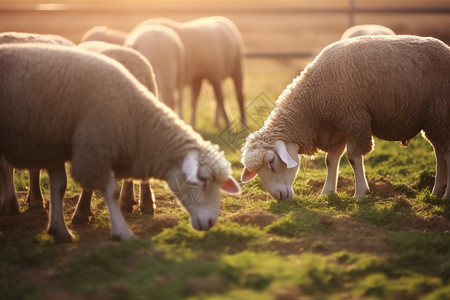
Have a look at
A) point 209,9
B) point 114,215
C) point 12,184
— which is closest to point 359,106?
point 114,215

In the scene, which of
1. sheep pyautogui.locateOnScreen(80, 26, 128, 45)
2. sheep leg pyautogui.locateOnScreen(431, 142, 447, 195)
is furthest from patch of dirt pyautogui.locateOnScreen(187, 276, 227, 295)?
sheep pyautogui.locateOnScreen(80, 26, 128, 45)

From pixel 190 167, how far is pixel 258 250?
864 millimetres

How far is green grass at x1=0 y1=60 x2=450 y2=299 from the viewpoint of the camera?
13.9ft

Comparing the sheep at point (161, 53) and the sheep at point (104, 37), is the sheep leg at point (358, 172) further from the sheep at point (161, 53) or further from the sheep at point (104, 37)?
the sheep at point (104, 37)

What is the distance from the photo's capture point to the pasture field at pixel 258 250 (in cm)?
424

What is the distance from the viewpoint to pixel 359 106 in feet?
21.6

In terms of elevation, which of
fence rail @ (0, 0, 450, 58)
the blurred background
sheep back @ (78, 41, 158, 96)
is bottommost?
the blurred background

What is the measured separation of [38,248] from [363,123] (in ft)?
11.1

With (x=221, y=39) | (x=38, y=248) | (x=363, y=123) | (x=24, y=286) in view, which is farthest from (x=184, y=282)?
(x=221, y=39)

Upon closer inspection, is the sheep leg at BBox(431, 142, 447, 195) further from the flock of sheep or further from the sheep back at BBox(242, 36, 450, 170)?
the sheep back at BBox(242, 36, 450, 170)

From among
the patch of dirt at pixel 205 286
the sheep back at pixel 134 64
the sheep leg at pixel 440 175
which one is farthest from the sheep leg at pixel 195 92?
the patch of dirt at pixel 205 286

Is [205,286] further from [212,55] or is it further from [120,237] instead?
[212,55]

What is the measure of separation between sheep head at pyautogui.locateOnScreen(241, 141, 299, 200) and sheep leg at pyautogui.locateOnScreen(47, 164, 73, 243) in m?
1.93

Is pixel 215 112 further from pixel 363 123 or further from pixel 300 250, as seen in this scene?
pixel 300 250
